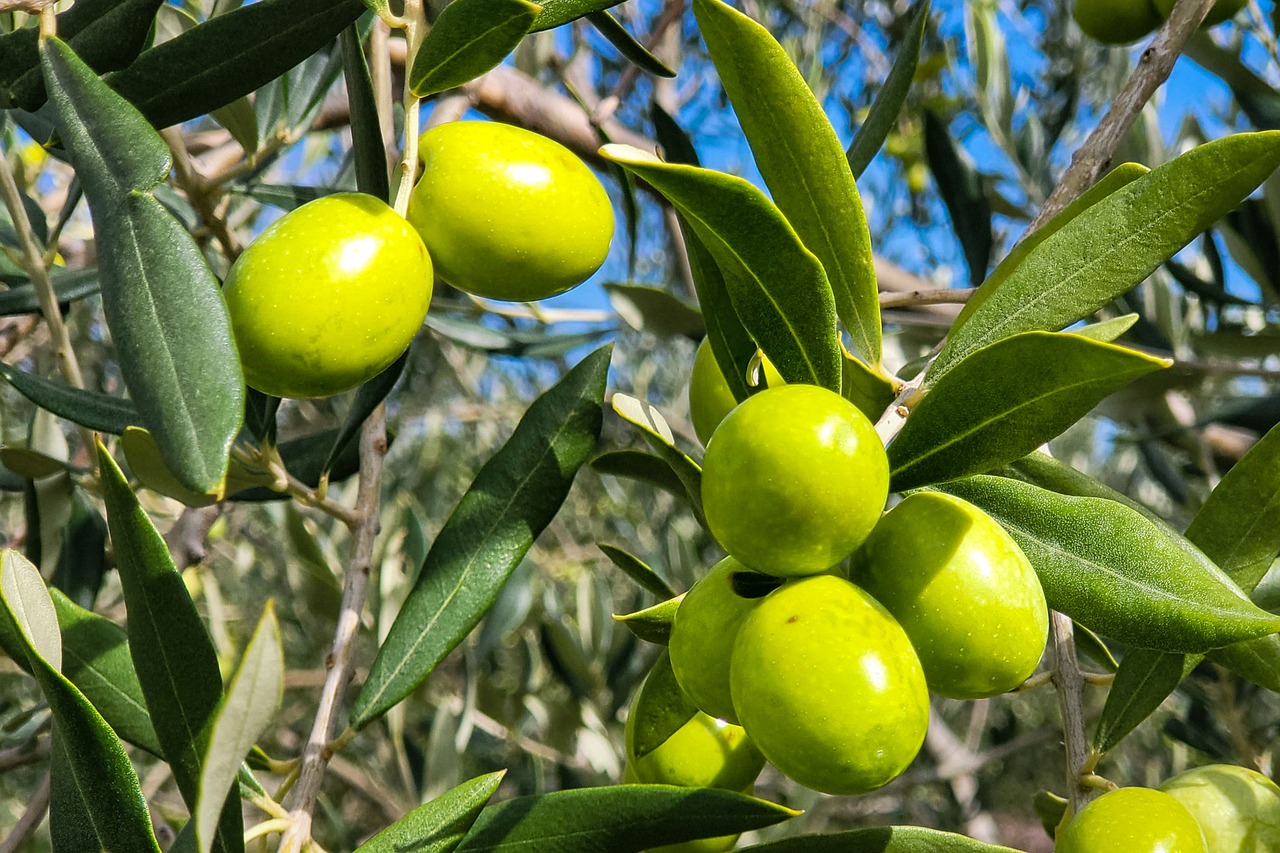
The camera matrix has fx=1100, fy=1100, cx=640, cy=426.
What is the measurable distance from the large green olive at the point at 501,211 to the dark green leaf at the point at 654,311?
81cm

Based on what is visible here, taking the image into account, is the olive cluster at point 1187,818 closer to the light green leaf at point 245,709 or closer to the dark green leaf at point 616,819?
the dark green leaf at point 616,819

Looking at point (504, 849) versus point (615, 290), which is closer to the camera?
point (504, 849)

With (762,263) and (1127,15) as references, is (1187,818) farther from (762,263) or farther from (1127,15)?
(1127,15)

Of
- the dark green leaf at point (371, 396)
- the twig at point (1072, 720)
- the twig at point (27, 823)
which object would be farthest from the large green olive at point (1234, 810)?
the twig at point (27, 823)

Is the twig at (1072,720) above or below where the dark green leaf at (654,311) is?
above

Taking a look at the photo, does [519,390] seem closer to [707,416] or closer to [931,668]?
[707,416]

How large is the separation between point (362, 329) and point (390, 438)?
0.62m

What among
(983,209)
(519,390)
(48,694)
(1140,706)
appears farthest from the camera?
(519,390)

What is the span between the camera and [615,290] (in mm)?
1966

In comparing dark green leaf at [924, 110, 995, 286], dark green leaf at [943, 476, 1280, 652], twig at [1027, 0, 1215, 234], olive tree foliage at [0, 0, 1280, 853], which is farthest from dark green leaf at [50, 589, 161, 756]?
dark green leaf at [924, 110, 995, 286]

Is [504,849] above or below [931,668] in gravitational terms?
below

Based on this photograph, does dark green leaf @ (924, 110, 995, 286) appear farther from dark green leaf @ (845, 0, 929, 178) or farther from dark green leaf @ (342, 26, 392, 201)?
dark green leaf @ (342, 26, 392, 201)

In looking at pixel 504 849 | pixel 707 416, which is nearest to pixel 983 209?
pixel 707 416

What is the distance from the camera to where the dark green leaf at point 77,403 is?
48.5 inches
